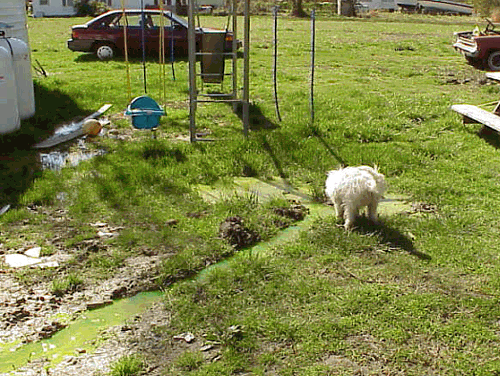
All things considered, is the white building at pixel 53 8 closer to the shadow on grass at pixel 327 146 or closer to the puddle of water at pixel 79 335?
the shadow on grass at pixel 327 146

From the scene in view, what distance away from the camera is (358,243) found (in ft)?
17.5

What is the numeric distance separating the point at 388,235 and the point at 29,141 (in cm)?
529

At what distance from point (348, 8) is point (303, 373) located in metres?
42.0

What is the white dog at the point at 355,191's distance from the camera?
5441mm

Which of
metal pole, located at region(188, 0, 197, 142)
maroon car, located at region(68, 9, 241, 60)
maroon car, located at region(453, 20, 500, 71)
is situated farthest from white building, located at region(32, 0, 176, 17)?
metal pole, located at region(188, 0, 197, 142)

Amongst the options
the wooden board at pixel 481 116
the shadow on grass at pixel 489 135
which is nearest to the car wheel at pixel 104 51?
the wooden board at pixel 481 116

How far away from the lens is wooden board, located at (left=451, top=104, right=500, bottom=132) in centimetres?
823

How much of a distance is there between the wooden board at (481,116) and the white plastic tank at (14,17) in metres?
7.13

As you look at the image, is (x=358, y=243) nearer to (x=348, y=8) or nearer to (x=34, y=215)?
(x=34, y=215)

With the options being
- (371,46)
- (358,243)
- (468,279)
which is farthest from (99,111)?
(371,46)

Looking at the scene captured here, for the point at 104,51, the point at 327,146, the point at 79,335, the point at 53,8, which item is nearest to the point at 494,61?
the point at 327,146

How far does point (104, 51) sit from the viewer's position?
1741 cm

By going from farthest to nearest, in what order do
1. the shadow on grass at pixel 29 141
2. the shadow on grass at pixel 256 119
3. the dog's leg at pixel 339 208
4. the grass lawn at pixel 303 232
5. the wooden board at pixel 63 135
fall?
the shadow on grass at pixel 256 119 < the wooden board at pixel 63 135 < the shadow on grass at pixel 29 141 < the dog's leg at pixel 339 208 < the grass lawn at pixel 303 232

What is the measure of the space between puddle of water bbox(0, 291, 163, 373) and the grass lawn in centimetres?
25
